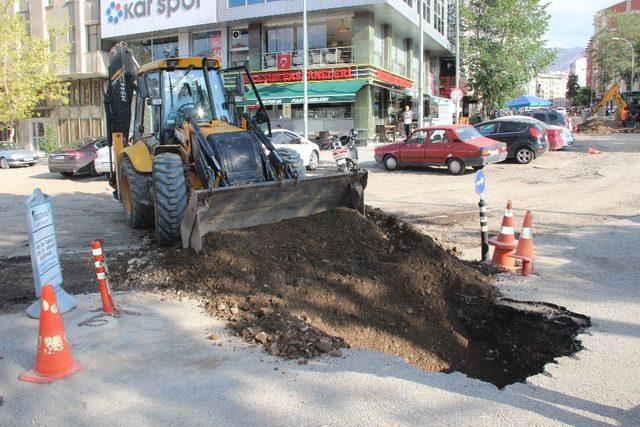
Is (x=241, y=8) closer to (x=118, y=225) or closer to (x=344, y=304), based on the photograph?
(x=118, y=225)

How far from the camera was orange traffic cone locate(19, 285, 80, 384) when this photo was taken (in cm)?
443

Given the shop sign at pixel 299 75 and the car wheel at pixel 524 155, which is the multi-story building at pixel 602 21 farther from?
the car wheel at pixel 524 155

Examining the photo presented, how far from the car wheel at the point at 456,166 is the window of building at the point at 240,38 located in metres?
19.2

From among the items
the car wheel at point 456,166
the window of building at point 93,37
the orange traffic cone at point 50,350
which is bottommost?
the orange traffic cone at point 50,350

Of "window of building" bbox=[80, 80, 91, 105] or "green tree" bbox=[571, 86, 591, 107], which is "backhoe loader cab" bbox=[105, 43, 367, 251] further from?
"green tree" bbox=[571, 86, 591, 107]

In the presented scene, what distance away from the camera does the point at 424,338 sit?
5.53m

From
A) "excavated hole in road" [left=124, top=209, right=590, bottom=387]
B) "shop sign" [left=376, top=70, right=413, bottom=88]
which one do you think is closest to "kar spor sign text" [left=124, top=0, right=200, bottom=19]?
"shop sign" [left=376, top=70, right=413, bottom=88]

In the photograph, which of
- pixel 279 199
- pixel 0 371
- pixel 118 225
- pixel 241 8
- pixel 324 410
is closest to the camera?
pixel 324 410

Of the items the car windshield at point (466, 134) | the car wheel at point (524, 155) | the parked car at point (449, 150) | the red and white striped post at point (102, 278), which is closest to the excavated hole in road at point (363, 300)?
the red and white striped post at point (102, 278)

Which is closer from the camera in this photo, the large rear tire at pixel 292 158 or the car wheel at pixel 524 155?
the large rear tire at pixel 292 158

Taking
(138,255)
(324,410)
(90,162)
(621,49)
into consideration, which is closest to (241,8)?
(90,162)

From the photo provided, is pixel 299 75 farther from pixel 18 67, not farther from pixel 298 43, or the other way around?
pixel 18 67

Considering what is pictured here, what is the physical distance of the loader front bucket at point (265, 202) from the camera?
6.93 meters

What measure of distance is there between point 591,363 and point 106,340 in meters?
4.13
